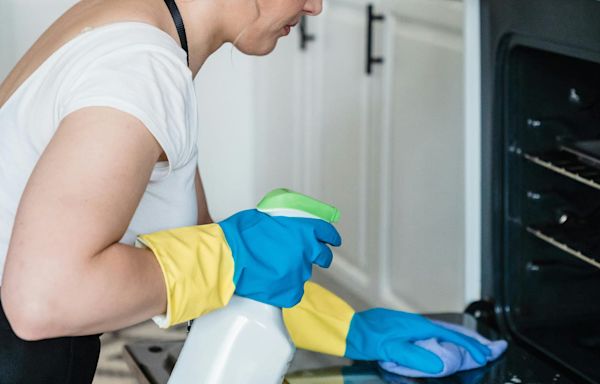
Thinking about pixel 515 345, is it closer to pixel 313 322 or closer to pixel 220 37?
pixel 313 322

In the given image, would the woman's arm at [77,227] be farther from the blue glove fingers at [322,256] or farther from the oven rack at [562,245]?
the oven rack at [562,245]

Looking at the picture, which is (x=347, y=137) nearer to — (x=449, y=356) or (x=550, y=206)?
(x=550, y=206)

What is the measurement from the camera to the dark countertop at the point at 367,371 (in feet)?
4.87

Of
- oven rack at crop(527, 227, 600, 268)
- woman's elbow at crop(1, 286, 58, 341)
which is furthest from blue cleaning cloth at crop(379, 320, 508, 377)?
woman's elbow at crop(1, 286, 58, 341)

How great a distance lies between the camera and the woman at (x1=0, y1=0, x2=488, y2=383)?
103cm

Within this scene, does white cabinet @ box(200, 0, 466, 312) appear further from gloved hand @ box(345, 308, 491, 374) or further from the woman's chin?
the woman's chin

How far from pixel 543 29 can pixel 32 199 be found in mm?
747

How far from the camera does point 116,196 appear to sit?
1.04 meters

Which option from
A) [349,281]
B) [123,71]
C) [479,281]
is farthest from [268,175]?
[123,71]

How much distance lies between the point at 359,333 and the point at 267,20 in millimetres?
505

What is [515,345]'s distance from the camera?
64.1 inches

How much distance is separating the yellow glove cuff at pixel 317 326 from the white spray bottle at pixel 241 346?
278 millimetres

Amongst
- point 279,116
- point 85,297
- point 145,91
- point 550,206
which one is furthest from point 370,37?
point 85,297

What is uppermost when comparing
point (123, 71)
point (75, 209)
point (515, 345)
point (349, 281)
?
point (123, 71)
